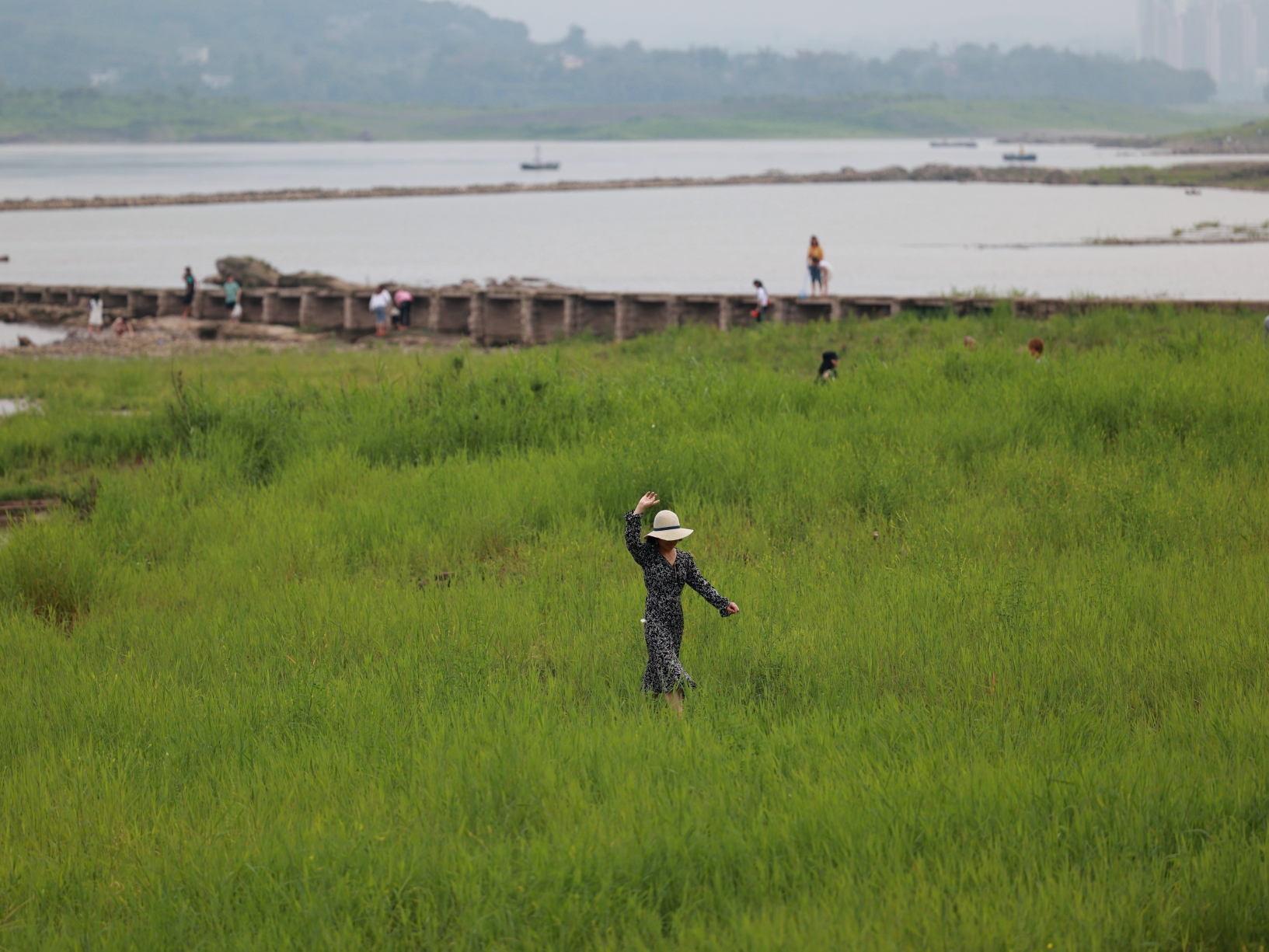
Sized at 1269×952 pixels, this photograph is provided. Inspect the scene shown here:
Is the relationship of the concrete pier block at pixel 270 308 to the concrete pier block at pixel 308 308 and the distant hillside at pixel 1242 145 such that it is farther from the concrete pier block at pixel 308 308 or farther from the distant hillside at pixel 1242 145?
the distant hillside at pixel 1242 145

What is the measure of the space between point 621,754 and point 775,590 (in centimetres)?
343

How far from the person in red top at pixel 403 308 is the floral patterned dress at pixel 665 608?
31.8 metres

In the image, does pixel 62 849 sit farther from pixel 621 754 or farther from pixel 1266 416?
pixel 1266 416

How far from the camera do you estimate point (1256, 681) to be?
23.6ft

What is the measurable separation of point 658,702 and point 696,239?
78.4m

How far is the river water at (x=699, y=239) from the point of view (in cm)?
5531

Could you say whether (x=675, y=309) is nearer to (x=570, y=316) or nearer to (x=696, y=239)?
(x=570, y=316)

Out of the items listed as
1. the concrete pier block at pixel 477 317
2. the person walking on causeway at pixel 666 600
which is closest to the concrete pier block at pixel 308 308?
the concrete pier block at pixel 477 317

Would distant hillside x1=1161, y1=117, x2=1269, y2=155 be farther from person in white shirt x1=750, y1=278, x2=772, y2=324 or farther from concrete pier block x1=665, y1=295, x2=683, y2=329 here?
person in white shirt x1=750, y1=278, x2=772, y2=324

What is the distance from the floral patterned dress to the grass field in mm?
247

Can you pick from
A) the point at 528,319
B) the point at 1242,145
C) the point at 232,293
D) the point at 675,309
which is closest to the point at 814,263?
the point at 675,309

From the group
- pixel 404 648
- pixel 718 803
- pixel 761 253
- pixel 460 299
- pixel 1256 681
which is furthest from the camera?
pixel 761 253

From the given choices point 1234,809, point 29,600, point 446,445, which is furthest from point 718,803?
point 446,445

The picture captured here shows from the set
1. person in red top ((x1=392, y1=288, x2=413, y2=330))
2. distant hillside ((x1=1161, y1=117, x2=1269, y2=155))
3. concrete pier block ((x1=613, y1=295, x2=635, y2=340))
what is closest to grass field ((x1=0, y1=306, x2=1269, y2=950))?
Result: concrete pier block ((x1=613, y1=295, x2=635, y2=340))
